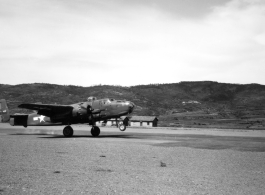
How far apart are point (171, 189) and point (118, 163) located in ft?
15.4

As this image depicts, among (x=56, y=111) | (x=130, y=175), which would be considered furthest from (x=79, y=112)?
(x=130, y=175)

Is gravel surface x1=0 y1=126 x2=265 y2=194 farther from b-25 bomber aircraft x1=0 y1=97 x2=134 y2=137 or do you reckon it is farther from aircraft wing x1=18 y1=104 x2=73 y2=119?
aircraft wing x1=18 y1=104 x2=73 y2=119

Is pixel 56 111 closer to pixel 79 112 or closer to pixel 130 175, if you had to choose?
pixel 79 112

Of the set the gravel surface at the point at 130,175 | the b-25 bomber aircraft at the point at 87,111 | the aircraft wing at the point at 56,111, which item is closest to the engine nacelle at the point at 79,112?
the b-25 bomber aircraft at the point at 87,111

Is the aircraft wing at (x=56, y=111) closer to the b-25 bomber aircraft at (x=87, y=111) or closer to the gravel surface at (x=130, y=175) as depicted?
the b-25 bomber aircraft at (x=87, y=111)

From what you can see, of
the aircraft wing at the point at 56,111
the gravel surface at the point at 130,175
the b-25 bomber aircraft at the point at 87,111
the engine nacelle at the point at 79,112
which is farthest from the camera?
the engine nacelle at the point at 79,112

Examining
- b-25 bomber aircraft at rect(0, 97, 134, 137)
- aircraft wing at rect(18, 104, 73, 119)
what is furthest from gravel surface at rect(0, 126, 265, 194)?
aircraft wing at rect(18, 104, 73, 119)

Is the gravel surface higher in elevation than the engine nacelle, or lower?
lower

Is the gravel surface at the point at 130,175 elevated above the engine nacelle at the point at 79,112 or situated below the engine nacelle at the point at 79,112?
below

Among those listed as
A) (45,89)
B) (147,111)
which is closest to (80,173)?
(147,111)

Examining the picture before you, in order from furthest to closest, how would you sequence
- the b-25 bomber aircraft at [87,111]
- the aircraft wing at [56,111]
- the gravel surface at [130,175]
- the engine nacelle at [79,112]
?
the engine nacelle at [79,112] < the aircraft wing at [56,111] < the b-25 bomber aircraft at [87,111] < the gravel surface at [130,175]

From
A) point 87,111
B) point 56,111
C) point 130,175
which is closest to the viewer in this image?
point 130,175

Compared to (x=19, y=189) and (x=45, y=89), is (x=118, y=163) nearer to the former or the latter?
(x=19, y=189)

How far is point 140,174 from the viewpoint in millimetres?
9633
